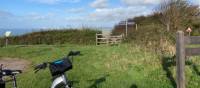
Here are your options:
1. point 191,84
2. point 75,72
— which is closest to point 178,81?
point 191,84

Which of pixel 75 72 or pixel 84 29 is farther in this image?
pixel 84 29

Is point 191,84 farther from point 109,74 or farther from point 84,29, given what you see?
point 84,29

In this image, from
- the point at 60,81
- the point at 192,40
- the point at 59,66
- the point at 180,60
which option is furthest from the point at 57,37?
the point at 59,66

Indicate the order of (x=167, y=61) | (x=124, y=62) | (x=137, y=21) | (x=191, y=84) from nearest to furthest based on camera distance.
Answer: (x=191, y=84)
(x=167, y=61)
(x=124, y=62)
(x=137, y=21)

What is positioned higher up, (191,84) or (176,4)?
(176,4)

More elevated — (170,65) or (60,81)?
(60,81)

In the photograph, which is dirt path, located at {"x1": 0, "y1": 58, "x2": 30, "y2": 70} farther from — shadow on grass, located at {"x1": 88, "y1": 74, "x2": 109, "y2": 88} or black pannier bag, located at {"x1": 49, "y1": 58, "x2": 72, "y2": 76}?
black pannier bag, located at {"x1": 49, "y1": 58, "x2": 72, "y2": 76}

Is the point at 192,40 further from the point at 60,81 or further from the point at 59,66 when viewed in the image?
the point at 59,66

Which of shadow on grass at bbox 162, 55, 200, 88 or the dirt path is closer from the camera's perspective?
shadow on grass at bbox 162, 55, 200, 88

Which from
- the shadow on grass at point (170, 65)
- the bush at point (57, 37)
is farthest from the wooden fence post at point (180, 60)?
the bush at point (57, 37)

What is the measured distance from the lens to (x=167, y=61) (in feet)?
41.8

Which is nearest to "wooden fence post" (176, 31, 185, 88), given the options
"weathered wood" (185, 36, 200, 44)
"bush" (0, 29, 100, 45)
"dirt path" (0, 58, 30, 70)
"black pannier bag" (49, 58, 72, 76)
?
"weathered wood" (185, 36, 200, 44)

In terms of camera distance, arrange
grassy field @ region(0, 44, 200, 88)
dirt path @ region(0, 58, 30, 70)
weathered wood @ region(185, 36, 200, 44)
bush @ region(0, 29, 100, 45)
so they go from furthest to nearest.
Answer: bush @ region(0, 29, 100, 45), dirt path @ region(0, 58, 30, 70), grassy field @ region(0, 44, 200, 88), weathered wood @ region(185, 36, 200, 44)

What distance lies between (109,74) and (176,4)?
35459mm
